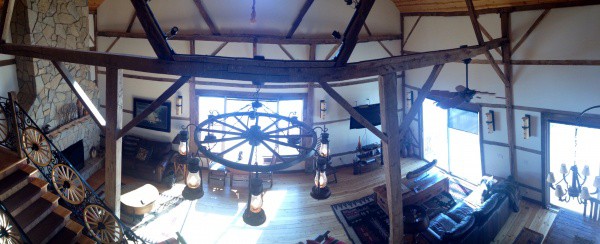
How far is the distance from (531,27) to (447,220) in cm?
440

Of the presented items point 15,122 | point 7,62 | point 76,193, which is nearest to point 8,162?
point 15,122

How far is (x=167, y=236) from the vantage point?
5.83m

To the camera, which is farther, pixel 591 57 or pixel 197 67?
pixel 591 57

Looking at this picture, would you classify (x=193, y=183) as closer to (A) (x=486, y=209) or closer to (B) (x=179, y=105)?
(A) (x=486, y=209)

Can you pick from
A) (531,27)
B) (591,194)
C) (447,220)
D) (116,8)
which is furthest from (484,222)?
(116,8)

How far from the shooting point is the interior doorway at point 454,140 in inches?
336

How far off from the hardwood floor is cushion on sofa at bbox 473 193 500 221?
0.71 m

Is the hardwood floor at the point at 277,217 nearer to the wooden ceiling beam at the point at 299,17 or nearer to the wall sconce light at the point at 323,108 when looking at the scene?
the wall sconce light at the point at 323,108

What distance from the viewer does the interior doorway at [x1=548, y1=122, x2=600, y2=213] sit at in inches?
258

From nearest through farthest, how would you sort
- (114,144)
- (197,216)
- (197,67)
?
(197,67) < (114,144) < (197,216)

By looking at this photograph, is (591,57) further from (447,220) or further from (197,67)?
(197,67)

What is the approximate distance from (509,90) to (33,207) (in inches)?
352

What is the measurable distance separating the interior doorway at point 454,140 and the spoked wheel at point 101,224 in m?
7.94

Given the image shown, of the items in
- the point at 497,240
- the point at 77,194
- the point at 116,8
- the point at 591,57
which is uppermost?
the point at 116,8
